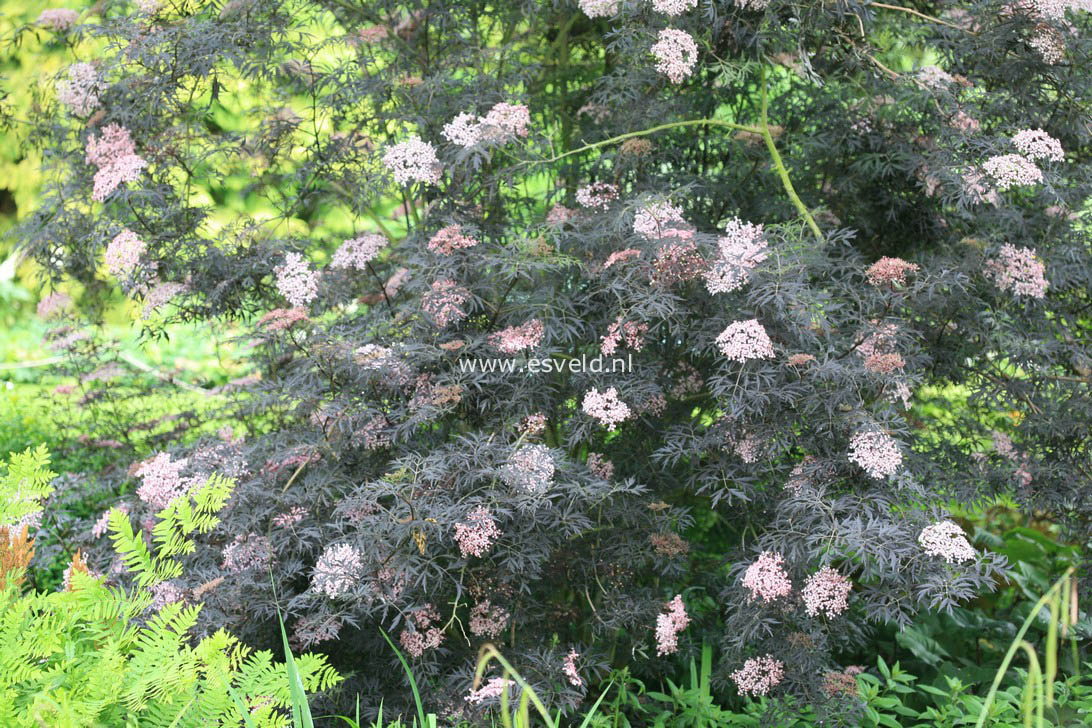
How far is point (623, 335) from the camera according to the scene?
2229 millimetres

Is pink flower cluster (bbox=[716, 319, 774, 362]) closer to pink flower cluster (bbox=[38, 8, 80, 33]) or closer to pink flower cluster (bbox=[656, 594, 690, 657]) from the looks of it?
pink flower cluster (bbox=[656, 594, 690, 657])

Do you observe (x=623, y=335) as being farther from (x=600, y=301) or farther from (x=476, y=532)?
(x=476, y=532)

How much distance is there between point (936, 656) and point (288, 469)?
1969 mm

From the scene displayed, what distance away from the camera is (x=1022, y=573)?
296 centimetres

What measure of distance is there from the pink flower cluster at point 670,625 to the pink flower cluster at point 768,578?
0.89ft

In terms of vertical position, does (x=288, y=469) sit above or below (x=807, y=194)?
below

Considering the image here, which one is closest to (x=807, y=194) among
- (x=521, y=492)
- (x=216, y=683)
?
(x=521, y=492)

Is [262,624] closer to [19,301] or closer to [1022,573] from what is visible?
[1022,573]

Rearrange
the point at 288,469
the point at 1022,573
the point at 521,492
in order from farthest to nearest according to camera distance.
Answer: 1. the point at 1022,573
2. the point at 288,469
3. the point at 521,492

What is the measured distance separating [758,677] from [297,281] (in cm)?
159

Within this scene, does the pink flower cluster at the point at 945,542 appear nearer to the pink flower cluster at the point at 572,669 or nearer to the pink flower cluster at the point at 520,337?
the pink flower cluster at the point at 572,669

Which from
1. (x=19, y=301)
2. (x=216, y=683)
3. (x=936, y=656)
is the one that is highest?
(x=216, y=683)

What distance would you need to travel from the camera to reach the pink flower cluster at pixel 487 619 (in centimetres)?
217

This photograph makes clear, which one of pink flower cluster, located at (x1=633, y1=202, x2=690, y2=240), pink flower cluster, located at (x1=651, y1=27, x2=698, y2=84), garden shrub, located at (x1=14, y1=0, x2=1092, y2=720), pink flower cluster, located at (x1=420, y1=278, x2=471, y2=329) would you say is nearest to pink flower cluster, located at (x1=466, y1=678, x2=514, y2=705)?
garden shrub, located at (x1=14, y1=0, x2=1092, y2=720)
